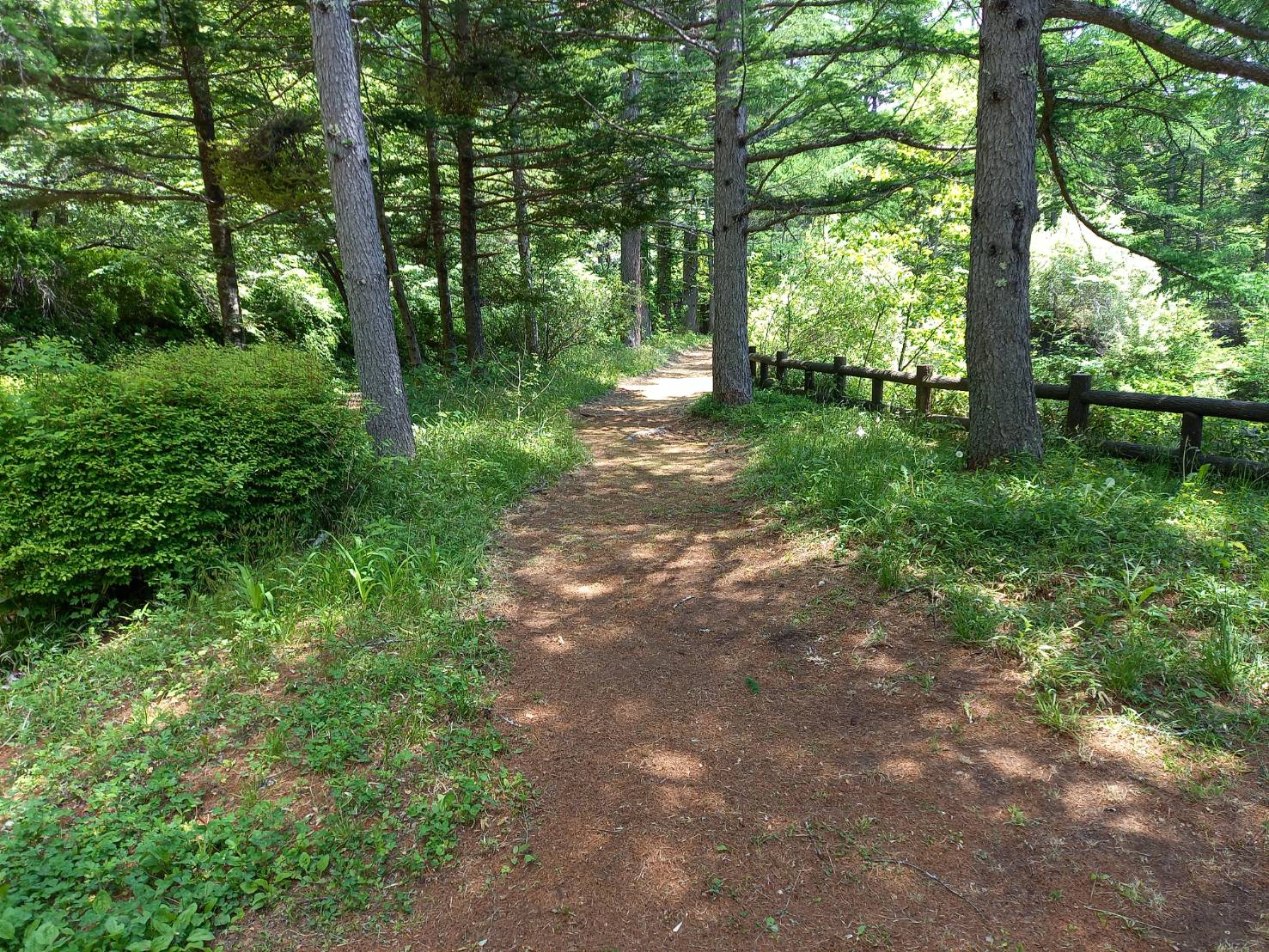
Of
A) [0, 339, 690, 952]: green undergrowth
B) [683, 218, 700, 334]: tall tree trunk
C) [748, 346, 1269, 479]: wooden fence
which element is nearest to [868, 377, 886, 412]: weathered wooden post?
[748, 346, 1269, 479]: wooden fence

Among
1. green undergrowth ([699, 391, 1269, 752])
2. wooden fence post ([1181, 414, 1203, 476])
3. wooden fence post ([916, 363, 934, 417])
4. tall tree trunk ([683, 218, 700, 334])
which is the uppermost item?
tall tree trunk ([683, 218, 700, 334])

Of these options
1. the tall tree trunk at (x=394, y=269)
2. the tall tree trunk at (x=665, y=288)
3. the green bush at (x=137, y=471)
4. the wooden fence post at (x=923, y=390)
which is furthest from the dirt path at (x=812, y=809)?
the tall tree trunk at (x=665, y=288)

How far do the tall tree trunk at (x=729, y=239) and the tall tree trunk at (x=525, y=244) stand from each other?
332cm

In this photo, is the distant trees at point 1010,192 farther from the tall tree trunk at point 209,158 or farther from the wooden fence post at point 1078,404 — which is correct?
the tall tree trunk at point 209,158

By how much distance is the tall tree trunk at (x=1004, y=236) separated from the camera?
5.71 m

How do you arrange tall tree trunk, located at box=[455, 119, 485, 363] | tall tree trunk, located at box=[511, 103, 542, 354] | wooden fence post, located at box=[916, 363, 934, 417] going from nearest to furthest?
1. wooden fence post, located at box=[916, 363, 934, 417]
2. tall tree trunk, located at box=[455, 119, 485, 363]
3. tall tree trunk, located at box=[511, 103, 542, 354]

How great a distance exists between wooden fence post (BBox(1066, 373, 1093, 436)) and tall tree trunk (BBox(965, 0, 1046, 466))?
101 centimetres

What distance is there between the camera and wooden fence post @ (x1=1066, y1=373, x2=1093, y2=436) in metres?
6.88

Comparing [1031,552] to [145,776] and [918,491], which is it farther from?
[145,776]

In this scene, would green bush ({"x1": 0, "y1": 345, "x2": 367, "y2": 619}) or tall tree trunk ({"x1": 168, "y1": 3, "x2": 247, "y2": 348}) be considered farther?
tall tree trunk ({"x1": 168, "y1": 3, "x2": 247, "y2": 348})

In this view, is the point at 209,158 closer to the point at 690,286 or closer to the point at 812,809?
the point at 812,809

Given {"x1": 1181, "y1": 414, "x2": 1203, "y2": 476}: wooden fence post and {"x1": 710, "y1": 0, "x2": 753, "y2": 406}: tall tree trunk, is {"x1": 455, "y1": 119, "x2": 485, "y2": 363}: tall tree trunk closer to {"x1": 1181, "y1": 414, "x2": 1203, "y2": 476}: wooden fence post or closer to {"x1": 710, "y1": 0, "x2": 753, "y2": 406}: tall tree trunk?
Result: {"x1": 710, "y1": 0, "x2": 753, "y2": 406}: tall tree trunk

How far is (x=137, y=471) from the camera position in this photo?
14.3 feet

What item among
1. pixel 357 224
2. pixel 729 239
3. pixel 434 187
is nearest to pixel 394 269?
pixel 434 187
